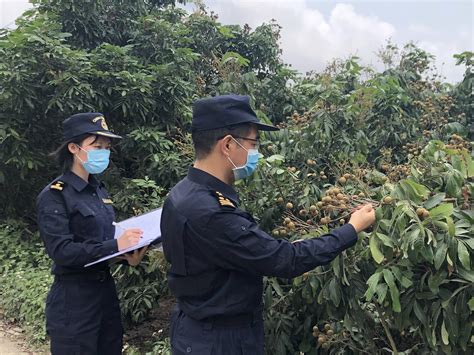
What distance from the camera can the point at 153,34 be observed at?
5941mm

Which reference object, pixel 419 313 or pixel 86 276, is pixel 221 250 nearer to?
pixel 419 313

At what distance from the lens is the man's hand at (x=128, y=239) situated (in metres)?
2.24

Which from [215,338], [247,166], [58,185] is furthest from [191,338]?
[58,185]

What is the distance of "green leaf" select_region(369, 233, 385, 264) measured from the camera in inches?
64.2

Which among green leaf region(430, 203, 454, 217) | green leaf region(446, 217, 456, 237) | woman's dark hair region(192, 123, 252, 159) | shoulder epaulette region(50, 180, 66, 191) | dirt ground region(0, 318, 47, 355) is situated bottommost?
dirt ground region(0, 318, 47, 355)

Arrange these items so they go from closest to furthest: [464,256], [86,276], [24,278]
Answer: [464,256] → [86,276] → [24,278]

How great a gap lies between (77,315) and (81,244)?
34 centimetres

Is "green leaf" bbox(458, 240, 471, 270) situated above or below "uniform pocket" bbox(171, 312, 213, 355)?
above

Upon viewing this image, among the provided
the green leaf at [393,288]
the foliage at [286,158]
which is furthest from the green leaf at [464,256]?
the green leaf at [393,288]

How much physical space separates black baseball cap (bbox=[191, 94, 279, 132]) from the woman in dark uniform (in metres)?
0.81

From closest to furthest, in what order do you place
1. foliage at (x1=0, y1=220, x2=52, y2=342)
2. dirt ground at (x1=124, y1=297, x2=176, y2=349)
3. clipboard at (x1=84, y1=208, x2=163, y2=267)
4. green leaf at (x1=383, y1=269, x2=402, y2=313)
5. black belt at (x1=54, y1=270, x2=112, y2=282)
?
green leaf at (x1=383, y1=269, x2=402, y2=313), clipboard at (x1=84, y1=208, x2=163, y2=267), black belt at (x1=54, y1=270, x2=112, y2=282), dirt ground at (x1=124, y1=297, x2=176, y2=349), foliage at (x1=0, y1=220, x2=52, y2=342)

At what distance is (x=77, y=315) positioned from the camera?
2.30 metres

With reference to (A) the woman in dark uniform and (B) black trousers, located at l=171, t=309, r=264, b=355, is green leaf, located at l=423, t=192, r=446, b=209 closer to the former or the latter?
(B) black trousers, located at l=171, t=309, r=264, b=355

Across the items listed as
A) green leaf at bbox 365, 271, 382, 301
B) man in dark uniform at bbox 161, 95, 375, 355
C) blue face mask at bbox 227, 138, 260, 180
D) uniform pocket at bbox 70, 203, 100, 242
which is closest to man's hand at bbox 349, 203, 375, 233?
man in dark uniform at bbox 161, 95, 375, 355
